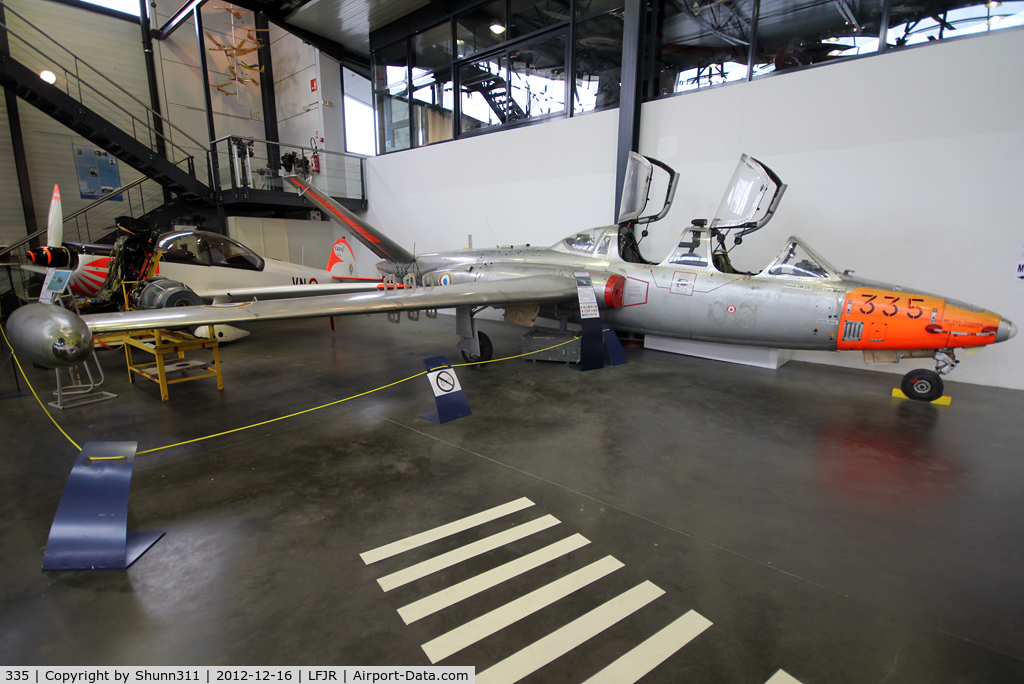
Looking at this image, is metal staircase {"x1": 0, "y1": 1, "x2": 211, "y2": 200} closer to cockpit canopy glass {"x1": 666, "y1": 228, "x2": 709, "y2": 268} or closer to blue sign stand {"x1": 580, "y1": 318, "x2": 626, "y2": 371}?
blue sign stand {"x1": 580, "y1": 318, "x2": 626, "y2": 371}

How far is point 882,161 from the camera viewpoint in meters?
6.49

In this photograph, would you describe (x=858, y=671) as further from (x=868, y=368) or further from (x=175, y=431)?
(x=868, y=368)

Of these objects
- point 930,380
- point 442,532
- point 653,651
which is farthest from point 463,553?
point 930,380

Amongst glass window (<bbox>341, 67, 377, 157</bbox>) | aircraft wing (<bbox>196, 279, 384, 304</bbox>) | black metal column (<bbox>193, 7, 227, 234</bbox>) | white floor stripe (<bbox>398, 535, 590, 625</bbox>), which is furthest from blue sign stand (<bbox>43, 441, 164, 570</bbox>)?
glass window (<bbox>341, 67, 377, 157</bbox>)

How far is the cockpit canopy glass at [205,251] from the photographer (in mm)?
8312

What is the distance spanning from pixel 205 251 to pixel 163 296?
2.40 metres

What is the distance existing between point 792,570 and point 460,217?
11.2m

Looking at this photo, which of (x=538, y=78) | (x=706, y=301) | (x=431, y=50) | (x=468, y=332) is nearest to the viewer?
(x=706, y=301)

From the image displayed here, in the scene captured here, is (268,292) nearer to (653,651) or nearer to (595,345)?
(595,345)

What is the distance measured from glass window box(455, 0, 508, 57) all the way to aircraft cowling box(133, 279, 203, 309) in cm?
929

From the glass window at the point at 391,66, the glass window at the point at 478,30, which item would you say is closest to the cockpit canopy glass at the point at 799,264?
the glass window at the point at 478,30

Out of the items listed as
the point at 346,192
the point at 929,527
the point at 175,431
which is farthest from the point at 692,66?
the point at 346,192

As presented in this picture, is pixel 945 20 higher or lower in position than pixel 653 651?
higher

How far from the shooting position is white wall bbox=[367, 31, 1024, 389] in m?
5.80
